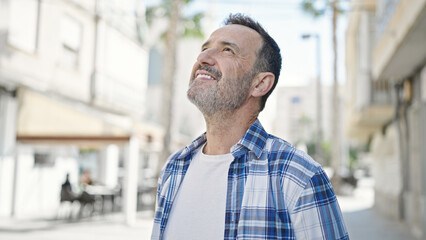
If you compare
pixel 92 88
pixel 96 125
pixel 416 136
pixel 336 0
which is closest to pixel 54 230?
pixel 96 125

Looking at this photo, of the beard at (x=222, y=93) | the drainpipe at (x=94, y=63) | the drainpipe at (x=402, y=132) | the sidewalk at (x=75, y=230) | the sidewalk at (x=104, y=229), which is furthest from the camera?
the drainpipe at (x=94, y=63)

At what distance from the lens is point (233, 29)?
199cm

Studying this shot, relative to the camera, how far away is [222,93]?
1.92 metres

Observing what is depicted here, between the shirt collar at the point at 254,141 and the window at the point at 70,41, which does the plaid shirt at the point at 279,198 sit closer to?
the shirt collar at the point at 254,141

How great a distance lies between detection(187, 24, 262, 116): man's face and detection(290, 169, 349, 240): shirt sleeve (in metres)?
0.53

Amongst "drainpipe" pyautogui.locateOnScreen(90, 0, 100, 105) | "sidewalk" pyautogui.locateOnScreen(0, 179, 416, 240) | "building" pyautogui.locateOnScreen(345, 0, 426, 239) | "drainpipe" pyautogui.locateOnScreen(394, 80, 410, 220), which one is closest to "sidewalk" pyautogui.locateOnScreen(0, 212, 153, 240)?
"sidewalk" pyautogui.locateOnScreen(0, 179, 416, 240)

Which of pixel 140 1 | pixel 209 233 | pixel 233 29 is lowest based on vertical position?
pixel 209 233

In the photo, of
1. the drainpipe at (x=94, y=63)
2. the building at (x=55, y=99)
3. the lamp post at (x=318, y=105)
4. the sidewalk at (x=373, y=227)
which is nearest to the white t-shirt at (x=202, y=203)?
the sidewalk at (x=373, y=227)

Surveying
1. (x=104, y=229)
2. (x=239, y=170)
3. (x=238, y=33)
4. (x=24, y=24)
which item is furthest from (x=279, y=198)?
(x=24, y=24)

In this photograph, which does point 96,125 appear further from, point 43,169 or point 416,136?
point 416,136

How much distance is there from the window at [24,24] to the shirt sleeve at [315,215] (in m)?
11.9

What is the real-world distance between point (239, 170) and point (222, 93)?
1.11 feet

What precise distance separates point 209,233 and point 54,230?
32.9 feet

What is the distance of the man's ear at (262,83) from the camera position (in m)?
1.98
